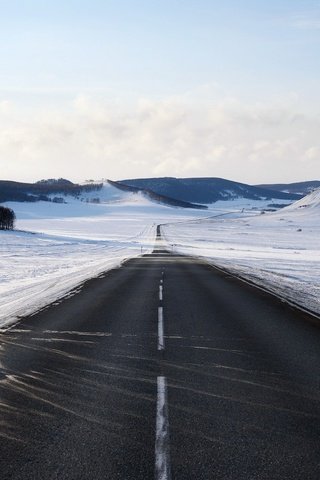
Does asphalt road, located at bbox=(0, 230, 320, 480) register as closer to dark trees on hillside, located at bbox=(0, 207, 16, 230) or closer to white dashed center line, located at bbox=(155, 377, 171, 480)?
white dashed center line, located at bbox=(155, 377, 171, 480)

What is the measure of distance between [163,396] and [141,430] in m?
1.23

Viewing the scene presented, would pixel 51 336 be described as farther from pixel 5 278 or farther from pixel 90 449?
pixel 5 278

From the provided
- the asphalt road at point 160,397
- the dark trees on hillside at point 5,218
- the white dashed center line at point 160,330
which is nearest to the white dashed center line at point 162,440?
the asphalt road at point 160,397

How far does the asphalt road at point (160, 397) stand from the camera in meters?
4.84

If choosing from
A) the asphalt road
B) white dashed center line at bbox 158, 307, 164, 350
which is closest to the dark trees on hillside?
white dashed center line at bbox 158, 307, 164, 350

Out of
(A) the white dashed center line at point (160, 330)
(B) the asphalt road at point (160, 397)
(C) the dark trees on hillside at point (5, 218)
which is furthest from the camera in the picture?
(C) the dark trees on hillside at point (5, 218)

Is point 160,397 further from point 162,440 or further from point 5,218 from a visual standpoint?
point 5,218

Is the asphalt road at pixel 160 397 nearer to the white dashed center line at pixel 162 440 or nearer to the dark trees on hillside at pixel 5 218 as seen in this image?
the white dashed center line at pixel 162 440

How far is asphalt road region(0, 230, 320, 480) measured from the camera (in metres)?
4.84

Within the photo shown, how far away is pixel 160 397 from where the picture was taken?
267 inches

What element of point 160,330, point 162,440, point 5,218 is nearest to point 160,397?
point 162,440

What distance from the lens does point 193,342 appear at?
10.2 meters

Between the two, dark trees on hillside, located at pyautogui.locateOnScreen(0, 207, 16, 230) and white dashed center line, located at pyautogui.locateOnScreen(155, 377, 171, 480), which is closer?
white dashed center line, located at pyautogui.locateOnScreen(155, 377, 171, 480)

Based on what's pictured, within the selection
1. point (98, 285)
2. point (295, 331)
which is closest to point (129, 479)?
point (295, 331)
